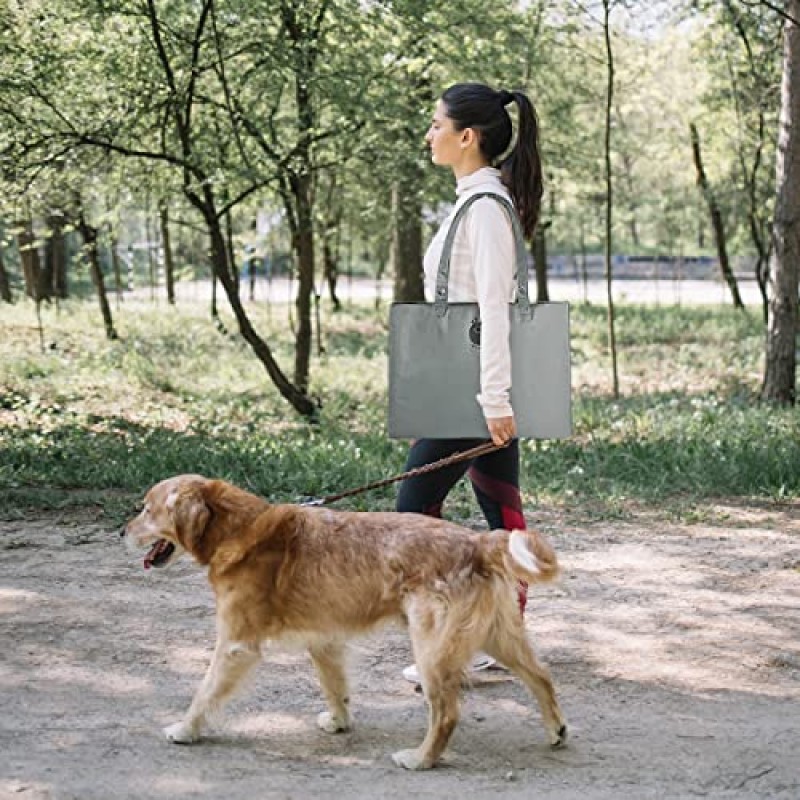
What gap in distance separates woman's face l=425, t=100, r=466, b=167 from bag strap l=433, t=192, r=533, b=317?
8.8 inches

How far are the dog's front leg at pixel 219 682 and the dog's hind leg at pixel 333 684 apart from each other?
1.09 feet

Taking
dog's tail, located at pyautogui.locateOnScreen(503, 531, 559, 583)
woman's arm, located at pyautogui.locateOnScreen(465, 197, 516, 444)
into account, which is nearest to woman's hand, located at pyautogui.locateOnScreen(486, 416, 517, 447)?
woman's arm, located at pyautogui.locateOnScreen(465, 197, 516, 444)

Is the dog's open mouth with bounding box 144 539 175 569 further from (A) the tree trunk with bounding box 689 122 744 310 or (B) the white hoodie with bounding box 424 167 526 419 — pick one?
(A) the tree trunk with bounding box 689 122 744 310

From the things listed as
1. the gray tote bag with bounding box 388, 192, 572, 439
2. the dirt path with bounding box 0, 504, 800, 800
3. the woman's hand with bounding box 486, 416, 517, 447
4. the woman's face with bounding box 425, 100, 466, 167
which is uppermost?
the woman's face with bounding box 425, 100, 466, 167

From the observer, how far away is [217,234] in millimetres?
12391

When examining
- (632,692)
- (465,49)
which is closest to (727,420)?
(465,49)

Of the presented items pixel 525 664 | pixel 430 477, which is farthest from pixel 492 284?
pixel 525 664

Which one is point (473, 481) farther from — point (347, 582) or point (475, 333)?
point (347, 582)

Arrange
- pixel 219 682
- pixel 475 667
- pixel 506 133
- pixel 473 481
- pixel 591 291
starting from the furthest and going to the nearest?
pixel 591 291 → pixel 475 667 → pixel 473 481 → pixel 506 133 → pixel 219 682

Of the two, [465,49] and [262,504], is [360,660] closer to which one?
[262,504]

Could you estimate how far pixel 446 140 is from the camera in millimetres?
4574

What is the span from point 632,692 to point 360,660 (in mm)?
1229

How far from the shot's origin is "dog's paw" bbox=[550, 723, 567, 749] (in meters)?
4.18

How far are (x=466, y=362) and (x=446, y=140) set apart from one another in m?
0.89
